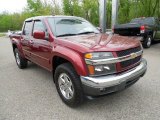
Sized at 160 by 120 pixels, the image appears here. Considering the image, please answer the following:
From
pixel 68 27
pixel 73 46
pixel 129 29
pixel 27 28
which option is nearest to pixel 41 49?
pixel 68 27

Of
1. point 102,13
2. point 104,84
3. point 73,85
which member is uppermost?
point 102,13

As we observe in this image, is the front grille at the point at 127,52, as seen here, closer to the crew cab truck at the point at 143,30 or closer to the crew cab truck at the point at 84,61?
the crew cab truck at the point at 84,61

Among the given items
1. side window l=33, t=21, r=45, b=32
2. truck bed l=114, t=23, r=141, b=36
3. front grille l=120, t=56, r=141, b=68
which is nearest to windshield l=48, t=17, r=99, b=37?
side window l=33, t=21, r=45, b=32

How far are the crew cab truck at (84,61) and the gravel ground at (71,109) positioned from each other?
0.95ft

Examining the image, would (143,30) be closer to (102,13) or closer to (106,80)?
(102,13)

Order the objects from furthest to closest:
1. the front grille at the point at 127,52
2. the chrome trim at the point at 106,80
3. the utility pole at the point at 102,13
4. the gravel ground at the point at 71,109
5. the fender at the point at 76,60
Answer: the utility pole at the point at 102,13
the gravel ground at the point at 71,109
the front grille at the point at 127,52
the fender at the point at 76,60
the chrome trim at the point at 106,80

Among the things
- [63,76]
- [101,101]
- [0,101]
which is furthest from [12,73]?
[101,101]

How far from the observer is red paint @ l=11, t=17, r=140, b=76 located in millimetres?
3197

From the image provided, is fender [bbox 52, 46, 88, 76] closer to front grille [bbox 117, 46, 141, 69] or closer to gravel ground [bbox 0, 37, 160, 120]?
front grille [bbox 117, 46, 141, 69]

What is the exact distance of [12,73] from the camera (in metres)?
6.30

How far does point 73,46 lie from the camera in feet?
11.1

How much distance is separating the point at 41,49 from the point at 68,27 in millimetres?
825

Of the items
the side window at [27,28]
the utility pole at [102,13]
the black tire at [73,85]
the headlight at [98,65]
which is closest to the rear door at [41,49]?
the side window at [27,28]

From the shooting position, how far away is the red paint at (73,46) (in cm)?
320
